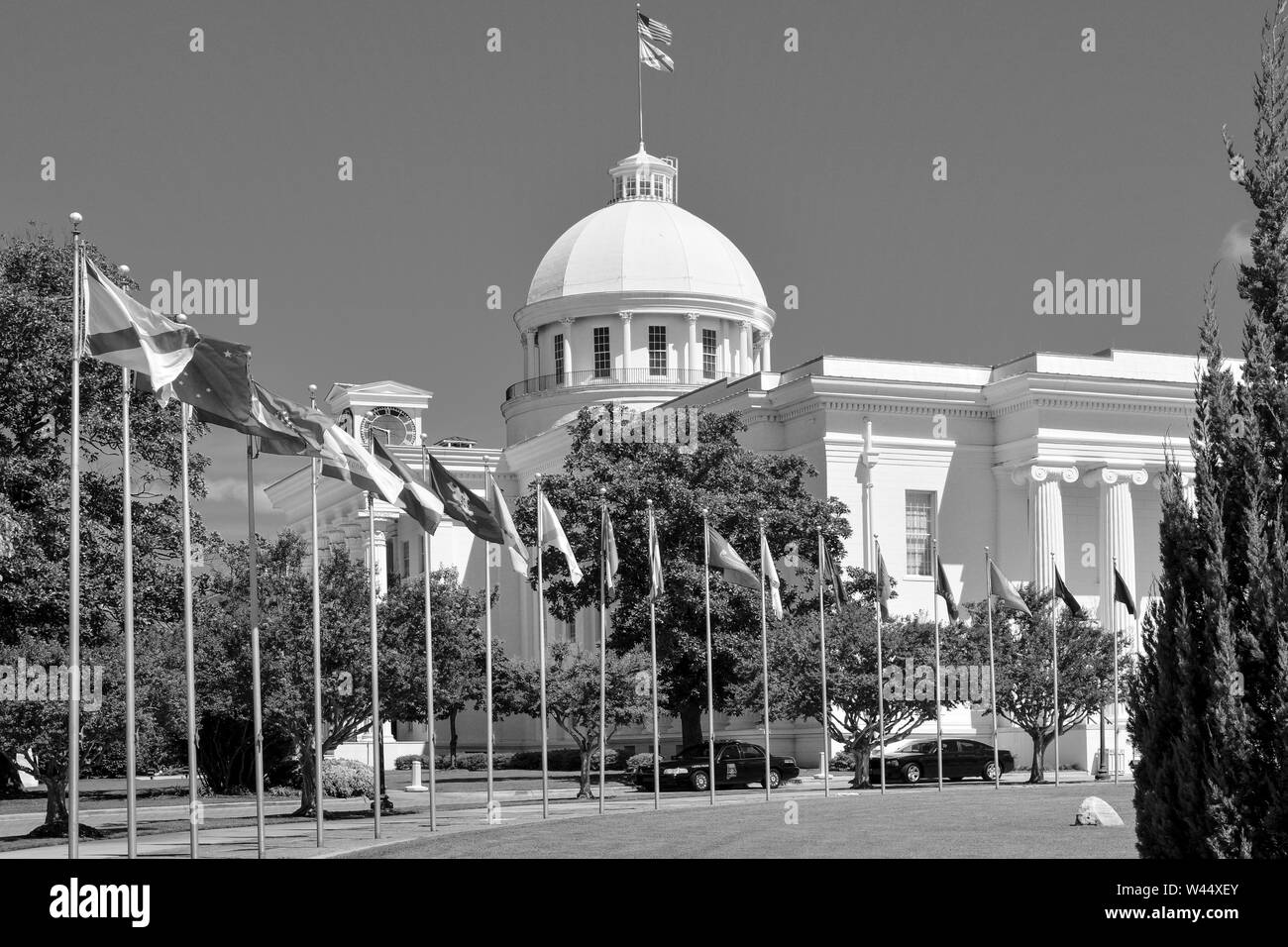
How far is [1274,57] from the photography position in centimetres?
1538

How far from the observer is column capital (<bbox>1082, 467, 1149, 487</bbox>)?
65000mm

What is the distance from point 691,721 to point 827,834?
27600 mm

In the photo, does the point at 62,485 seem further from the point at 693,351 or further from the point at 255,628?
the point at 693,351

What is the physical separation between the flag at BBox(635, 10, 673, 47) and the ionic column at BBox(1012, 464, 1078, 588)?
3199 cm

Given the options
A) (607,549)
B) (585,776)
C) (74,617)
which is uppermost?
(607,549)

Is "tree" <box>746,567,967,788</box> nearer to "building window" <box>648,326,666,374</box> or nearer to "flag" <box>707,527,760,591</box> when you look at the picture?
"flag" <box>707,527,760,591</box>

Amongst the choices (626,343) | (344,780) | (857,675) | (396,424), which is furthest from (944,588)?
(396,424)

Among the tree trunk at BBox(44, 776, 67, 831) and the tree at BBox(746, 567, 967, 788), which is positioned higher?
the tree at BBox(746, 567, 967, 788)

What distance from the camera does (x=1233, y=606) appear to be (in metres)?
14.4

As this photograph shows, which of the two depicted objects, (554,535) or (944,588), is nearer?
(554,535)

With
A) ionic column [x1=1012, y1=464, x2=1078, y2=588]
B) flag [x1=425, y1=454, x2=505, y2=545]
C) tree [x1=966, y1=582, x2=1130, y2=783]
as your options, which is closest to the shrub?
tree [x1=966, y1=582, x2=1130, y2=783]
